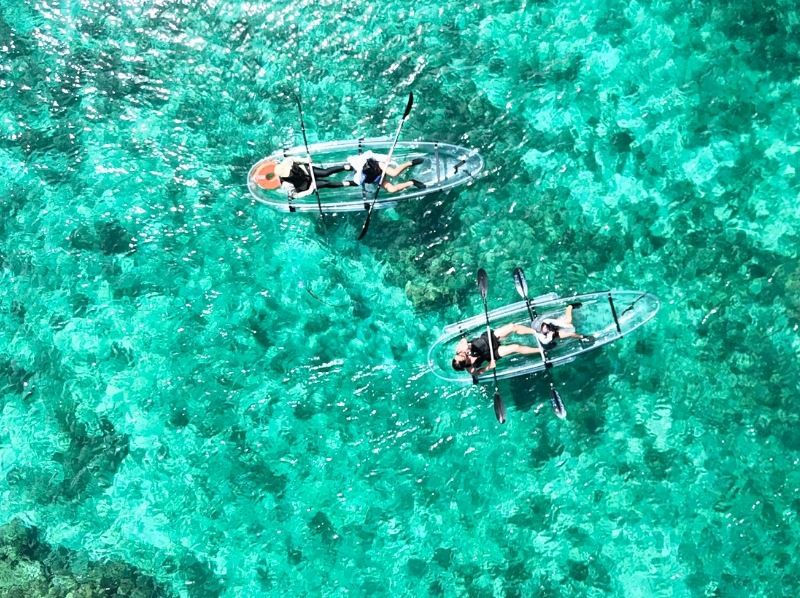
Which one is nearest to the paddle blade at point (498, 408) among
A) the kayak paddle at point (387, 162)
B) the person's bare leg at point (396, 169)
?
the kayak paddle at point (387, 162)

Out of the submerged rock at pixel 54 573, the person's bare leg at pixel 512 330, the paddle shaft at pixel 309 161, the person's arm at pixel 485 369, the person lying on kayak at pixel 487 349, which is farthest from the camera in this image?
the submerged rock at pixel 54 573

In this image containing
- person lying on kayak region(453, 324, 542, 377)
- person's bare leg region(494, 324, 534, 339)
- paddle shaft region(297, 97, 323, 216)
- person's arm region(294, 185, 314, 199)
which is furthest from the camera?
person's arm region(294, 185, 314, 199)

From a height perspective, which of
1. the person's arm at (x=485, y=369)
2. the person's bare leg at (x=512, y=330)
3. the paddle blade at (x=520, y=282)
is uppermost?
the paddle blade at (x=520, y=282)

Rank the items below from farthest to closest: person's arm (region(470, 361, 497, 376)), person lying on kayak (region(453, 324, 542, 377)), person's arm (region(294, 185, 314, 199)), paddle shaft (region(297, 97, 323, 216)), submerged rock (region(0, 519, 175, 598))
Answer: submerged rock (region(0, 519, 175, 598)) → person's arm (region(294, 185, 314, 199)) → paddle shaft (region(297, 97, 323, 216)) → person's arm (region(470, 361, 497, 376)) → person lying on kayak (region(453, 324, 542, 377))

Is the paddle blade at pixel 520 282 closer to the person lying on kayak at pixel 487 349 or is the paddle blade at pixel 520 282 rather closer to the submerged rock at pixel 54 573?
the person lying on kayak at pixel 487 349

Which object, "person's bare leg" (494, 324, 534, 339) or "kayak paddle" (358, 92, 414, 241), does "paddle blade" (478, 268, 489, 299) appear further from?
"kayak paddle" (358, 92, 414, 241)

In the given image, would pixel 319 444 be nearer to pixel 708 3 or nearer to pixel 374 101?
pixel 374 101

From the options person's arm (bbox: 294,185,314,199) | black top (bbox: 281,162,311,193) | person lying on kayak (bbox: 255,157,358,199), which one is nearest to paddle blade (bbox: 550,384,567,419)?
person lying on kayak (bbox: 255,157,358,199)
